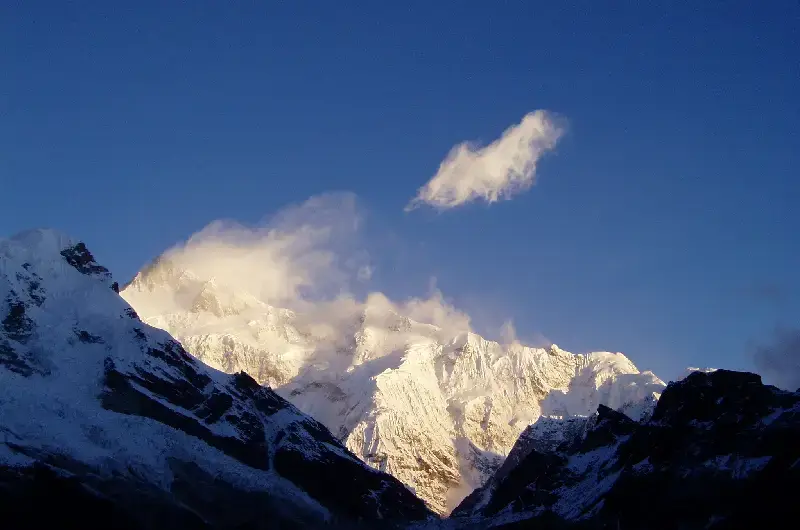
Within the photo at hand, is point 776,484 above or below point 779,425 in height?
below

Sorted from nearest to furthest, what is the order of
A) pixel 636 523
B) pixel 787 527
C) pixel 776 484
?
pixel 787 527, pixel 776 484, pixel 636 523

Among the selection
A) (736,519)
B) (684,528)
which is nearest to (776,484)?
(736,519)

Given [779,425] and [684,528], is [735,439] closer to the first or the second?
[779,425]

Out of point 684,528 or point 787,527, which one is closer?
point 787,527

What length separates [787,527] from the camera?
155000 millimetres

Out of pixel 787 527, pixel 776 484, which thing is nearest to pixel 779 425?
pixel 776 484

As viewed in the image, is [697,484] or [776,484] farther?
[697,484]

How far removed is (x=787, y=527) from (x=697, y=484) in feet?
120

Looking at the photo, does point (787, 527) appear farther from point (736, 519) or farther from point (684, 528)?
point (684, 528)

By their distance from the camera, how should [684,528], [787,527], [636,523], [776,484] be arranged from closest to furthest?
[787,527] → [776,484] → [684,528] → [636,523]

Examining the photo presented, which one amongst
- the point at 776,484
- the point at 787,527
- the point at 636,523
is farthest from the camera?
the point at 636,523

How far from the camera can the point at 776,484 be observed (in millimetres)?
165625

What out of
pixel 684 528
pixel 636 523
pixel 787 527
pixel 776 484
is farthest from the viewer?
pixel 636 523

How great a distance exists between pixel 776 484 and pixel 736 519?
367 inches
